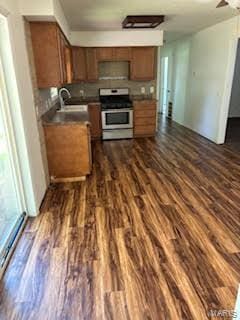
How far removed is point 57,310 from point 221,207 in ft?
6.65

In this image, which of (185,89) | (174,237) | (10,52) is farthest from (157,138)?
(10,52)

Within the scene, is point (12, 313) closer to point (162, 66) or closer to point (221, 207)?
point (221, 207)

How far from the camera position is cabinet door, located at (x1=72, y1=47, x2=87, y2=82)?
17.9 feet

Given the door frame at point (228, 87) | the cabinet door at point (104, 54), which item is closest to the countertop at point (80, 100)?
the cabinet door at point (104, 54)

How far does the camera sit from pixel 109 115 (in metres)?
5.54

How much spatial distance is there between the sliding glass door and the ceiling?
6.21ft

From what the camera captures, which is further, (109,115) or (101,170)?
(109,115)

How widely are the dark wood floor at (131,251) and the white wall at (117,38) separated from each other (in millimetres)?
3315

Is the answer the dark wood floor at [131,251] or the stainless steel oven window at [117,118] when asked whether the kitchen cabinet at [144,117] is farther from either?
the dark wood floor at [131,251]

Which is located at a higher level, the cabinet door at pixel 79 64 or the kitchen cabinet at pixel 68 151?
the cabinet door at pixel 79 64

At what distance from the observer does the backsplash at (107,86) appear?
5957 mm

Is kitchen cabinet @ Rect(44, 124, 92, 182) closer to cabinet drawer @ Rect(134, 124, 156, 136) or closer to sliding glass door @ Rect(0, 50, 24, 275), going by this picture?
sliding glass door @ Rect(0, 50, 24, 275)

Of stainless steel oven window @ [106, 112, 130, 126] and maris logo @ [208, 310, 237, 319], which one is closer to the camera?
maris logo @ [208, 310, 237, 319]

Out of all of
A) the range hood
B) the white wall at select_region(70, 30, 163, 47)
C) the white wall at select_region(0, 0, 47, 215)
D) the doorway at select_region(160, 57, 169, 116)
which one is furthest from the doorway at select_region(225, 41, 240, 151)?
the white wall at select_region(0, 0, 47, 215)
